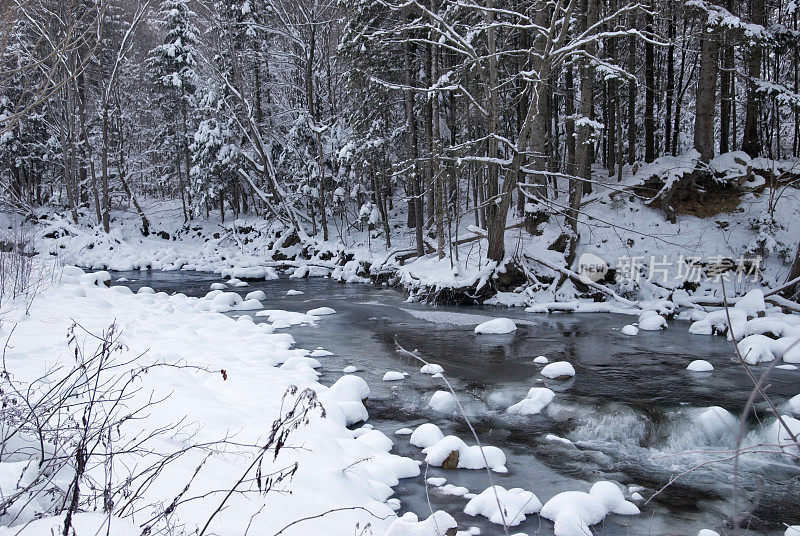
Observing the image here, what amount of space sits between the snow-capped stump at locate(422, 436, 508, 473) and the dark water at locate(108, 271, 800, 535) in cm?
8

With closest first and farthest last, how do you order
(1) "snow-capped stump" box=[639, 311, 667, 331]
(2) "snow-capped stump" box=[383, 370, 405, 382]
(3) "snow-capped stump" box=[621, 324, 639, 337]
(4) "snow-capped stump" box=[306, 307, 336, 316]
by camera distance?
(2) "snow-capped stump" box=[383, 370, 405, 382], (3) "snow-capped stump" box=[621, 324, 639, 337], (1) "snow-capped stump" box=[639, 311, 667, 331], (4) "snow-capped stump" box=[306, 307, 336, 316]

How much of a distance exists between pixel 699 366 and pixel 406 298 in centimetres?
807

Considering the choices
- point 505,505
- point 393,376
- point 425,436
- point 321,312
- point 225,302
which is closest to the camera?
point 505,505

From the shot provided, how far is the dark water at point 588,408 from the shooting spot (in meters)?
4.23

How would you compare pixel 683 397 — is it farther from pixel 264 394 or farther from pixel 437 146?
pixel 437 146

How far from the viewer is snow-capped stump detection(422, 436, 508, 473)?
4.75m

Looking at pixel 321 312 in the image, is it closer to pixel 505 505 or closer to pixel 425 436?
pixel 425 436

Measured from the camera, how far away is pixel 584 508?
394 centimetres

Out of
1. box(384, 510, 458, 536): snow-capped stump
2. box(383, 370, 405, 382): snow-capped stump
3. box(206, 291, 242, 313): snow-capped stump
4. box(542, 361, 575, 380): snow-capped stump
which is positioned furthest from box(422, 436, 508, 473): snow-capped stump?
box(206, 291, 242, 313): snow-capped stump

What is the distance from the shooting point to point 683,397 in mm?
6508

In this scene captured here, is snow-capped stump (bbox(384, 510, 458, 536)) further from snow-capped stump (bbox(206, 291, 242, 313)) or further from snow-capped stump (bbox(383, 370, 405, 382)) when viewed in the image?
snow-capped stump (bbox(206, 291, 242, 313))

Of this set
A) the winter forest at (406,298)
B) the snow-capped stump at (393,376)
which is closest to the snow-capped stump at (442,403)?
the winter forest at (406,298)

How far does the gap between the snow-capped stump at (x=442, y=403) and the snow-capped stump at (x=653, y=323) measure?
Answer: 6020mm

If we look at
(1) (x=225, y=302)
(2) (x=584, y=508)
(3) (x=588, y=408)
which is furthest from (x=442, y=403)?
(1) (x=225, y=302)
